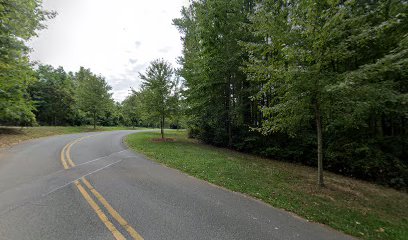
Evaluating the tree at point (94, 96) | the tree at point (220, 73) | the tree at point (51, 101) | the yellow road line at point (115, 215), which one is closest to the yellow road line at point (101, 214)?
the yellow road line at point (115, 215)

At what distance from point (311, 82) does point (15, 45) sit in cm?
1420

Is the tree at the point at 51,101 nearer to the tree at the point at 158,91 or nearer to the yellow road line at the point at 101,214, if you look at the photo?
the tree at the point at 158,91

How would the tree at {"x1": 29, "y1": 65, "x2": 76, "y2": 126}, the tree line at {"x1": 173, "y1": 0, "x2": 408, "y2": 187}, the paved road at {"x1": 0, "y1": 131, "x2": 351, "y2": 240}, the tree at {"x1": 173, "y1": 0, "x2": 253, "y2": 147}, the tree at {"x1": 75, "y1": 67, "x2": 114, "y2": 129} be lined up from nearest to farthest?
the paved road at {"x1": 0, "y1": 131, "x2": 351, "y2": 240} < the tree line at {"x1": 173, "y1": 0, "x2": 408, "y2": 187} < the tree at {"x1": 173, "y1": 0, "x2": 253, "y2": 147} < the tree at {"x1": 75, "y1": 67, "x2": 114, "y2": 129} < the tree at {"x1": 29, "y1": 65, "x2": 76, "y2": 126}

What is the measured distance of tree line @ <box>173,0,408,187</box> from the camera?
5532 mm

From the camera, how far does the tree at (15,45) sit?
9.84 metres

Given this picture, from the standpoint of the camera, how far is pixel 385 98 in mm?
5848

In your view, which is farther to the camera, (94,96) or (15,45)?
(94,96)

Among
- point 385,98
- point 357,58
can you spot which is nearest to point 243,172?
point 385,98

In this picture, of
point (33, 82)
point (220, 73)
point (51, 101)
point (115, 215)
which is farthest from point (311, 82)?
point (51, 101)

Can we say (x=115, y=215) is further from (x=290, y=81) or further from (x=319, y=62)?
(x=319, y=62)

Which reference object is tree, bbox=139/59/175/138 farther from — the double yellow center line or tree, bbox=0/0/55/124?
the double yellow center line

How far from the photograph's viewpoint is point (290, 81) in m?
6.09

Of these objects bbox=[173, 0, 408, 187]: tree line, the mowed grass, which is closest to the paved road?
the mowed grass

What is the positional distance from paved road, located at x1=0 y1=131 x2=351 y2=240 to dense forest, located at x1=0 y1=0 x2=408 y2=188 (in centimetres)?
329
